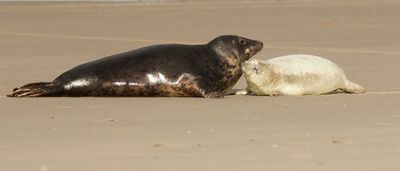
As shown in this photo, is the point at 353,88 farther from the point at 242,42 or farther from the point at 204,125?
the point at 204,125

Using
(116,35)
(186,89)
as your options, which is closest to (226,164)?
(186,89)

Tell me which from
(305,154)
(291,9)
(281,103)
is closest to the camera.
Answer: (305,154)

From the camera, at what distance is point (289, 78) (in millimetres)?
9906

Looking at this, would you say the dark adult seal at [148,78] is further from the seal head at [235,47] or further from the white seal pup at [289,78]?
the white seal pup at [289,78]

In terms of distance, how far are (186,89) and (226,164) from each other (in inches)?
154

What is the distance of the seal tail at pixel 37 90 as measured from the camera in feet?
32.2

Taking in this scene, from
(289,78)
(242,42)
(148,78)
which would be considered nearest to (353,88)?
(289,78)

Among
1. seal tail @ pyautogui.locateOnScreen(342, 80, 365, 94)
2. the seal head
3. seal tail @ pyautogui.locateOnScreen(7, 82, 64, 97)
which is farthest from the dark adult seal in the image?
seal tail @ pyautogui.locateOnScreen(342, 80, 365, 94)

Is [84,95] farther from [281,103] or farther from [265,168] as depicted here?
[265,168]

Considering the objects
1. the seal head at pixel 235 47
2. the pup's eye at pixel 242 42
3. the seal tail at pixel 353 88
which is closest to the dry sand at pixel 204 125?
the seal tail at pixel 353 88

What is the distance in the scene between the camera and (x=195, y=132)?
725 cm

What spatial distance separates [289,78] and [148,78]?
1178mm

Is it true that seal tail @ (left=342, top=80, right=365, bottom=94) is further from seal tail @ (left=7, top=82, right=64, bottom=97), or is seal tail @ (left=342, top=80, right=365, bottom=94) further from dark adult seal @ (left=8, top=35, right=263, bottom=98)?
seal tail @ (left=7, top=82, right=64, bottom=97)

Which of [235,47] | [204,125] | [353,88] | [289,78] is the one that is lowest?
[204,125]
